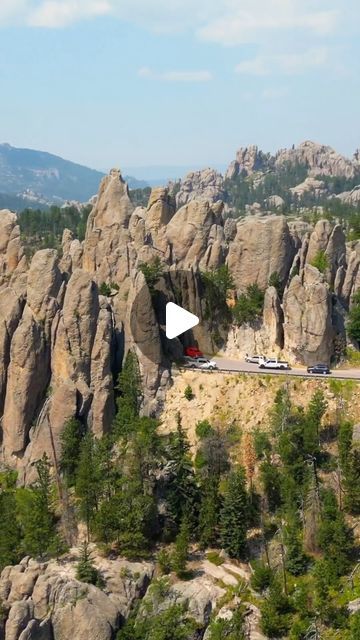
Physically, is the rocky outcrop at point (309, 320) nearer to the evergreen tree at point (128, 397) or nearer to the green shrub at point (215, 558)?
the evergreen tree at point (128, 397)

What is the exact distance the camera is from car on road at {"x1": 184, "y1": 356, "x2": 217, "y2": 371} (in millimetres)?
70625

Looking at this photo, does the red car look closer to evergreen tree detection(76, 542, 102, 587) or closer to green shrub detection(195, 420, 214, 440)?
green shrub detection(195, 420, 214, 440)

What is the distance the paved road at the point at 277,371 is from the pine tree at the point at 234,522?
51.3ft

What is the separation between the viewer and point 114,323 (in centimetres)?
7131

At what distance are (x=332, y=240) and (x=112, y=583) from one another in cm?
4545

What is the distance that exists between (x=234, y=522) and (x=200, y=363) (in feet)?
65.6

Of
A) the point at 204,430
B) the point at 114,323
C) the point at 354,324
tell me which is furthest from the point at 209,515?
the point at 354,324

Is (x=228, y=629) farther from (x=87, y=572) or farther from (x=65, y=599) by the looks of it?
(x=65, y=599)

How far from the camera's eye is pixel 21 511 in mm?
58531

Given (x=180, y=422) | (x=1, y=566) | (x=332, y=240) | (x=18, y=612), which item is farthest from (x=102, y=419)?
(x=332, y=240)

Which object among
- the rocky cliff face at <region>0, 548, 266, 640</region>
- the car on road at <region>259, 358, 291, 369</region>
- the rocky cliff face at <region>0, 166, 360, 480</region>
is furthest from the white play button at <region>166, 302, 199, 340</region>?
the rocky cliff face at <region>0, 548, 266, 640</region>


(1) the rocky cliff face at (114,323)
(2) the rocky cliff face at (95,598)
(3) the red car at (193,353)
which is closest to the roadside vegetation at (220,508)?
(2) the rocky cliff face at (95,598)

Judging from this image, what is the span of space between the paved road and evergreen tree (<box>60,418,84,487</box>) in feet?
50.7

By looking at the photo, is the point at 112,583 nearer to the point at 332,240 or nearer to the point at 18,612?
the point at 18,612
